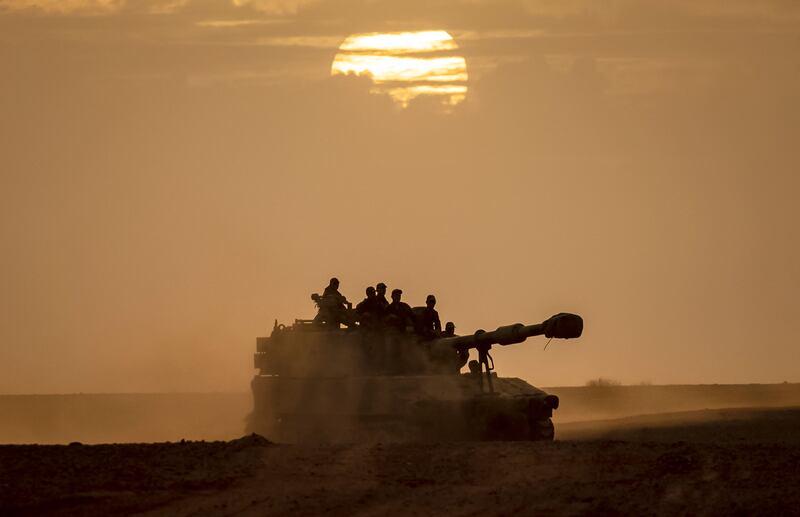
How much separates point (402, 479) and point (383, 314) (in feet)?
34.1

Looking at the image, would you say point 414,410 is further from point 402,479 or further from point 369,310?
point 402,479

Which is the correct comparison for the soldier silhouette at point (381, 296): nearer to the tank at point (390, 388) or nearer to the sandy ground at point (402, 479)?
the tank at point (390, 388)

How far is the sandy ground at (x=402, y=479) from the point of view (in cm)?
2441

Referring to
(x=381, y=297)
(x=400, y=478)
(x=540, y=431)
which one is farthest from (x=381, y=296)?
(x=400, y=478)

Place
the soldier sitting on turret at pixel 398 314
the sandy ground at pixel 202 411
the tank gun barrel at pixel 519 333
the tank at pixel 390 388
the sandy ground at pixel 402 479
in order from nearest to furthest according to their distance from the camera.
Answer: the sandy ground at pixel 402 479, the tank gun barrel at pixel 519 333, the tank at pixel 390 388, the soldier sitting on turret at pixel 398 314, the sandy ground at pixel 202 411

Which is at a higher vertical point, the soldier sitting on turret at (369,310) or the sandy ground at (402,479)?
the soldier sitting on turret at (369,310)

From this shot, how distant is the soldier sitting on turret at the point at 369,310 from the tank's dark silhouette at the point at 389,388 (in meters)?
0.13

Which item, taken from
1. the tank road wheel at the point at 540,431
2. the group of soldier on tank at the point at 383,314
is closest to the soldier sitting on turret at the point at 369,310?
the group of soldier on tank at the point at 383,314

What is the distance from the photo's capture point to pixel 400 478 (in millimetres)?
26906

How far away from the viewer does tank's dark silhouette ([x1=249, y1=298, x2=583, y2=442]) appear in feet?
114

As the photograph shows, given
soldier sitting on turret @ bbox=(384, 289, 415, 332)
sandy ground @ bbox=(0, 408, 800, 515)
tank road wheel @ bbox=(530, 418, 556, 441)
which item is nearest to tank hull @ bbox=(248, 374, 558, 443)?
tank road wheel @ bbox=(530, 418, 556, 441)

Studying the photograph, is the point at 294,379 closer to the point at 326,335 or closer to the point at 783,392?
the point at 326,335

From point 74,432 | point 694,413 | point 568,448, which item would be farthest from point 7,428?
point 568,448

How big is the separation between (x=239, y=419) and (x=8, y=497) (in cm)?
2245
